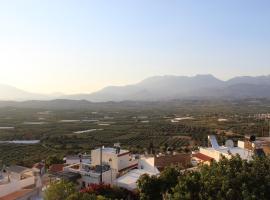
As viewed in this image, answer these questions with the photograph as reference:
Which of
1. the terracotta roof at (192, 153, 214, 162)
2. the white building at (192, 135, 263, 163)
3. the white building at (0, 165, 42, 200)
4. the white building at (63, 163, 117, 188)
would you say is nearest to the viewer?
the white building at (0, 165, 42, 200)

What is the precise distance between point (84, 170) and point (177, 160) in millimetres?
7822

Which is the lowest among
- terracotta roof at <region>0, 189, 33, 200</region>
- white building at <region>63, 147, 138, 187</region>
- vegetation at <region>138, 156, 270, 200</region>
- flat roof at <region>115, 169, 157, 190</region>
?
terracotta roof at <region>0, 189, 33, 200</region>

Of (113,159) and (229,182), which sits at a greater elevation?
(229,182)

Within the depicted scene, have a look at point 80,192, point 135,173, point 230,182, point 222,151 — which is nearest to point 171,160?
point 222,151

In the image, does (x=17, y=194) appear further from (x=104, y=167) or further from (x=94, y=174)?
(x=104, y=167)

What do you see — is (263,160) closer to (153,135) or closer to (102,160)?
(102,160)

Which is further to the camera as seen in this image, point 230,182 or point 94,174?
point 94,174

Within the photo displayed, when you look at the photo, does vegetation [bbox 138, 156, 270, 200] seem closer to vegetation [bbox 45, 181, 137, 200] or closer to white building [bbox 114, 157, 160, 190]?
vegetation [bbox 45, 181, 137, 200]

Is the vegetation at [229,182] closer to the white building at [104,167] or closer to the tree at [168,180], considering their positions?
the tree at [168,180]

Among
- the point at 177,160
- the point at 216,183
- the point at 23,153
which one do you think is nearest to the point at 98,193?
the point at 216,183

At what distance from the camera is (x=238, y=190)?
1561cm

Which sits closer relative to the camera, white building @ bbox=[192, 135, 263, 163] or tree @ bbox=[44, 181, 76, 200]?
tree @ bbox=[44, 181, 76, 200]

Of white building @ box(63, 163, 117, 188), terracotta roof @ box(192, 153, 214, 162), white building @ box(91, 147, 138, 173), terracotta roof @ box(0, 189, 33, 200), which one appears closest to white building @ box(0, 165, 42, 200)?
terracotta roof @ box(0, 189, 33, 200)

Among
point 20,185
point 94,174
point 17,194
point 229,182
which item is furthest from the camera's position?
point 94,174
